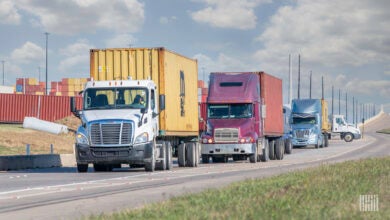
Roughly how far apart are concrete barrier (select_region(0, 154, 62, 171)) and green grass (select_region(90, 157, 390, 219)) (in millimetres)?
15059

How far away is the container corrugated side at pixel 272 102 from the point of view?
38219mm

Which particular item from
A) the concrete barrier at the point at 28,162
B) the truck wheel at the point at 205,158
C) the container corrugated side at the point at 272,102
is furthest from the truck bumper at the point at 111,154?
the container corrugated side at the point at 272,102

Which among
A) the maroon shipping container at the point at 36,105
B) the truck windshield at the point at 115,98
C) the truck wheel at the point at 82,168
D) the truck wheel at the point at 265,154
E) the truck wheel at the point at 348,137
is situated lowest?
the truck wheel at the point at 82,168

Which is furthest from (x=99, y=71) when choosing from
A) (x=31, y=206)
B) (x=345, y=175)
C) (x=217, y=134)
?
(x=31, y=206)

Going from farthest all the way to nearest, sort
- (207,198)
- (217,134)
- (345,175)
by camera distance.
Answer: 1. (217,134)
2. (345,175)
3. (207,198)

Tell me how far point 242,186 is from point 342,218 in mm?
6091

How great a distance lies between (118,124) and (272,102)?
1590 centimetres

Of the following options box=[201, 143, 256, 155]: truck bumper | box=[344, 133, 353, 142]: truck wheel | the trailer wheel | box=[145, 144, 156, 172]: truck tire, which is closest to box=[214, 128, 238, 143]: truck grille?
box=[201, 143, 256, 155]: truck bumper

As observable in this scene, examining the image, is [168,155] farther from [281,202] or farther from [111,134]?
[281,202]

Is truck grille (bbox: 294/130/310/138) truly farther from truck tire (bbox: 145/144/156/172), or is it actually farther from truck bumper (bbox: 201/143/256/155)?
truck tire (bbox: 145/144/156/172)

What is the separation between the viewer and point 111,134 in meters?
26.2

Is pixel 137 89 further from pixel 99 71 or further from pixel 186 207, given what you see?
pixel 186 207

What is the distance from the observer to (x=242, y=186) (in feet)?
53.8

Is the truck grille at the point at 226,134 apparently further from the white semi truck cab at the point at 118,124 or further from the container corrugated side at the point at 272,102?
the white semi truck cab at the point at 118,124
